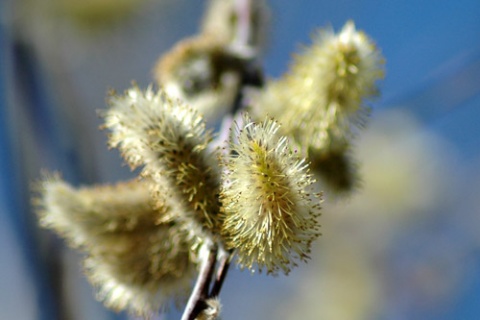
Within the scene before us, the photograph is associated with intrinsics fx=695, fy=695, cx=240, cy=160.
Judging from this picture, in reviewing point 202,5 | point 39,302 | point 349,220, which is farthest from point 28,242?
point 202,5

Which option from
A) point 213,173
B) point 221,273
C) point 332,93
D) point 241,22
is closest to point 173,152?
point 213,173

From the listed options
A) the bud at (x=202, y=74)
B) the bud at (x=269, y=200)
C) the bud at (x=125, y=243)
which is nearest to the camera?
the bud at (x=269, y=200)

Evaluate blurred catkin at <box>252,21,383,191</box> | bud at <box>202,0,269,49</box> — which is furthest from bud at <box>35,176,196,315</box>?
bud at <box>202,0,269,49</box>

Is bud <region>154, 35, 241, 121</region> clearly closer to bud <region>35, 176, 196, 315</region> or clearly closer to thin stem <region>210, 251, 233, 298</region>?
bud <region>35, 176, 196, 315</region>

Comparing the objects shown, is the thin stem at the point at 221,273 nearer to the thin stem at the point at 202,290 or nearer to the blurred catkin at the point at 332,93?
the thin stem at the point at 202,290

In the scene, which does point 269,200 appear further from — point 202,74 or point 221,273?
point 202,74

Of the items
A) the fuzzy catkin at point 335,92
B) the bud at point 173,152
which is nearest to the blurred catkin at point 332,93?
the fuzzy catkin at point 335,92

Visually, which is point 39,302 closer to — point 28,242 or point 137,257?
point 28,242
